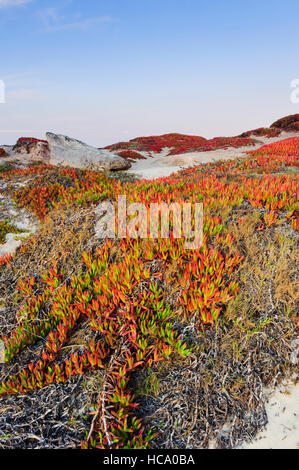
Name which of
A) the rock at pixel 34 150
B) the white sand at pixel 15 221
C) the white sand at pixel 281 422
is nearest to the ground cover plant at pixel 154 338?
the white sand at pixel 281 422

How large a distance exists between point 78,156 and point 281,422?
65.1ft

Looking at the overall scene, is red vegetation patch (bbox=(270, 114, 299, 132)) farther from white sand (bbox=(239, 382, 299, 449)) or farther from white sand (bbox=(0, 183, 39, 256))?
white sand (bbox=(239, 382, 299, 449))

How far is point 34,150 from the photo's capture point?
77.2ft

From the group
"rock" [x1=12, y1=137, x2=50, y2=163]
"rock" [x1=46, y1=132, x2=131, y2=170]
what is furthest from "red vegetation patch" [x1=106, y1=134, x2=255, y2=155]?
"rock" [x1=46, y1=132, x2=131, y2=170]

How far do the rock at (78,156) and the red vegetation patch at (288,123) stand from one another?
90.8ft

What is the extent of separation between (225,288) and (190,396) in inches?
58.1

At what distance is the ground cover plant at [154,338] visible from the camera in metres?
2.83

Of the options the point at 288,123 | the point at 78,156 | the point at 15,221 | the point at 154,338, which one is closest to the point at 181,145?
the point at 288,123

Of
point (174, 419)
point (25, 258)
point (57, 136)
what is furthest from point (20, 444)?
point (57, 136)

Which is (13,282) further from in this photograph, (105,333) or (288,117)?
(288,117)

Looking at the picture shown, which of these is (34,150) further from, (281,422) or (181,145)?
(281,422)

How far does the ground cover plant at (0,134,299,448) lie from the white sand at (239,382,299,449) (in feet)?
0.34

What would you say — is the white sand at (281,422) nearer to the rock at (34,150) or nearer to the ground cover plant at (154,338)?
the ground cover plant at (154,338)

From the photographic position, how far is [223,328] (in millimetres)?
3496
